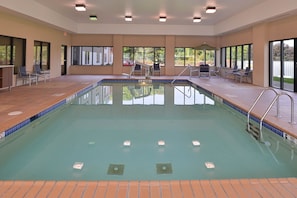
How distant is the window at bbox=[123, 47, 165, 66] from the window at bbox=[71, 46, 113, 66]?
0.95 metres

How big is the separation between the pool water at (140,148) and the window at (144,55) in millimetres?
11400

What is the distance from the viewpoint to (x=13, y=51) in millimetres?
11102

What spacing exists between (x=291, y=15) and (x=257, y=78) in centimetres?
333

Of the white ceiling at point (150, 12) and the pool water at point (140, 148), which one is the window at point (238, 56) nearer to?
the white ceiling at point (150, 12)

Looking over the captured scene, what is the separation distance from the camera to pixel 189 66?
674 inches

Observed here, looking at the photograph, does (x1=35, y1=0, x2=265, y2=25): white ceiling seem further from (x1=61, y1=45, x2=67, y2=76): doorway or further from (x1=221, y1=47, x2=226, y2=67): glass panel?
(x1=221, y1=47, x2=226, y2=67): glass panel

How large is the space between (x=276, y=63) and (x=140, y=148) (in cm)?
860

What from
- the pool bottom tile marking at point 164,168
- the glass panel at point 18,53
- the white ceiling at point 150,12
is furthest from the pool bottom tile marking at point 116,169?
the glass panel at point 18,53

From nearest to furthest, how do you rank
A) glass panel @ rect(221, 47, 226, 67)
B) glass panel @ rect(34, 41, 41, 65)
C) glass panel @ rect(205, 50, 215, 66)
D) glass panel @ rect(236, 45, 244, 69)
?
glass panel @ rect(34, 41, 41, 65) → glass panel @ rect(236, 45, 244, 69) → glass panel @ rect(221, 47, 226, 67) → glass panel @ rect(205, 50, 215, 66)

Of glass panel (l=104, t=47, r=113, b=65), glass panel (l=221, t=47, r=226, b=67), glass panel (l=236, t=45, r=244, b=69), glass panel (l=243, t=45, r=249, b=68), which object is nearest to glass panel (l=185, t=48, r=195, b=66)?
glass panel (l=221, t=47, r=226, b=67)

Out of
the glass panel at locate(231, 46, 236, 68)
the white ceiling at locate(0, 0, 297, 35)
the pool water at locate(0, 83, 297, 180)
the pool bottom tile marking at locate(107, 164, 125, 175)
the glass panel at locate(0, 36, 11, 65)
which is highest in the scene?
the white ceiling at locate(0, 0, 297, 35)

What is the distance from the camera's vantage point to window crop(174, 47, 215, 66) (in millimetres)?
18484

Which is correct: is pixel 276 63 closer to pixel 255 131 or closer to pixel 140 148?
pixel 255 131

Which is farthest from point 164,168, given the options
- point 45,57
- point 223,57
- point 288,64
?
point 223,57
